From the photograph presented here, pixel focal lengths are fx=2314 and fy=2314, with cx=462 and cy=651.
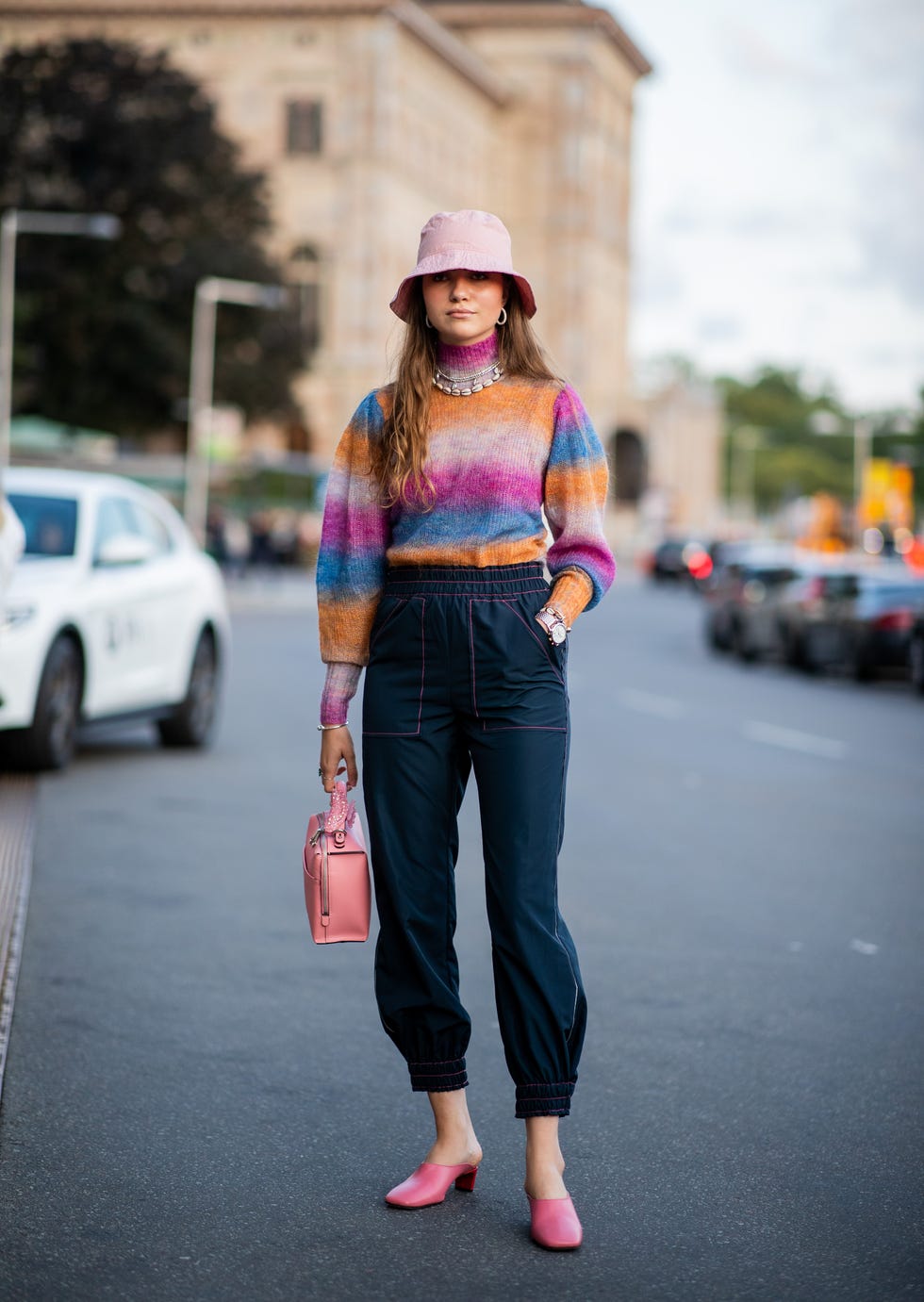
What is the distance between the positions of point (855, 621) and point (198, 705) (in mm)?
14783

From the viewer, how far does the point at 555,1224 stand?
450 centimetres

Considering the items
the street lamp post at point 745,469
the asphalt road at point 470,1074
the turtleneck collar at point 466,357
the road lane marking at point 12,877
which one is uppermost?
the street lamp post at point 745,469

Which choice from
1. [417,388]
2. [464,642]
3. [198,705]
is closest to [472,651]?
[464,642]

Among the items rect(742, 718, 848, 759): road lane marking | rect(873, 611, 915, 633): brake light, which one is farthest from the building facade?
rect(742, 718, 848, 759): road lane marking

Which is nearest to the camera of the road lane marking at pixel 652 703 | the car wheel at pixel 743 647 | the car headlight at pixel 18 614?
the car headlight at pixel 18 614

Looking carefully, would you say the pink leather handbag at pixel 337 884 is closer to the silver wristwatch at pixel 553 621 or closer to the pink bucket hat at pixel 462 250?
the silver wristwatch at pixel 553 621

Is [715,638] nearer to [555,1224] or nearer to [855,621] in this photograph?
[855,621]

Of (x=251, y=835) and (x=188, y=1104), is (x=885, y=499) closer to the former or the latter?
(x=251, y=835)

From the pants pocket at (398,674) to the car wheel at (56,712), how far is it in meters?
7.76

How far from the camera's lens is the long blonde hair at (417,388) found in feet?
15.3

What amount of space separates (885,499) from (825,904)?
231 ft

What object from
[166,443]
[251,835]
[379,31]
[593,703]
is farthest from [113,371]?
[251,835]

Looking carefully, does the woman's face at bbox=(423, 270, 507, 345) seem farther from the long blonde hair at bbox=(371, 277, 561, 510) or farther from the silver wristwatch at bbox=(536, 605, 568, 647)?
the silver wristwatch at bbox=(536, 605, 568, 647)

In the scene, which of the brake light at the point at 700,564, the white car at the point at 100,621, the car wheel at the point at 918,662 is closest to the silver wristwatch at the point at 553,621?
the white car at the point at 100,621
